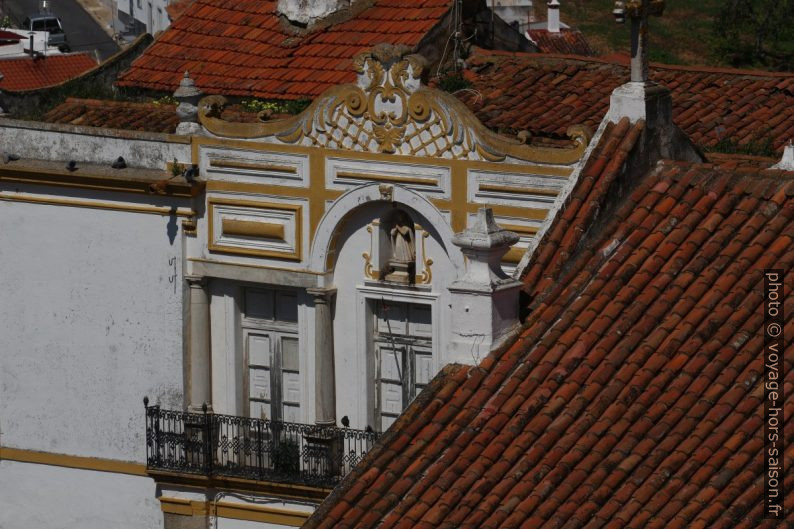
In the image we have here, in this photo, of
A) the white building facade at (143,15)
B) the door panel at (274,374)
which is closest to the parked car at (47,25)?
the white building facade at (143,15)

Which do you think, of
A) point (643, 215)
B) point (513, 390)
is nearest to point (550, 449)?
point (513, 390)

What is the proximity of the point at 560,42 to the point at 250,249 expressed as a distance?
73.1 feet

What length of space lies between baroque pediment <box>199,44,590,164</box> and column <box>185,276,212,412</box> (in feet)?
8.43

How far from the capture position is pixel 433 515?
826 inches

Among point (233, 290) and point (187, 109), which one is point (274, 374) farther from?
point (187, 109)

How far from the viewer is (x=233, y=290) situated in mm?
31234

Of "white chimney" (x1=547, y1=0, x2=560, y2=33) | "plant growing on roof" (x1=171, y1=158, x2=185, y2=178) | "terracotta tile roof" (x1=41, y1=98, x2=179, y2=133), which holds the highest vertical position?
"white chimney" (x1=547, y1=0, x2=560, y2=33)

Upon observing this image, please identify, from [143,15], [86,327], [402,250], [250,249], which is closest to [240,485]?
[250,249]

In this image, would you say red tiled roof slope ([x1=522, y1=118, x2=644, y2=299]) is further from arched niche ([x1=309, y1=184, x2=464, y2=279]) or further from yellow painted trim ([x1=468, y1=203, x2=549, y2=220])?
arched niche ([x1=309, y1=184, x2=464, y2=279])

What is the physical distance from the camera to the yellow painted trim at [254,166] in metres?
30.1

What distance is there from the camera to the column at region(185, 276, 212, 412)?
31234 millimetres

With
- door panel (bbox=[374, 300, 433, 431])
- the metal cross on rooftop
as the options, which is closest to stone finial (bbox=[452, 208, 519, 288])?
the metal cross on rooftop

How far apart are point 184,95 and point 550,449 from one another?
11.2 metres

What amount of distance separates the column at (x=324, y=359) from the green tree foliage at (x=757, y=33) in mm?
34443
